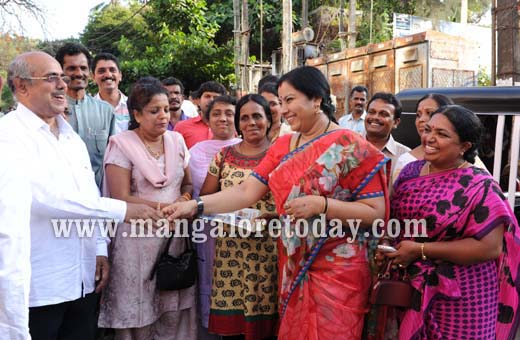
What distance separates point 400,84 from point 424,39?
1.09 m

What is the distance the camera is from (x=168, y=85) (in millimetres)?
5215

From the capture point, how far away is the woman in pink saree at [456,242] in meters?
2.19

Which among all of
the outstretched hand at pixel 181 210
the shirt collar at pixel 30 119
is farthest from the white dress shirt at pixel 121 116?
the shirt collar at pixel 30 119

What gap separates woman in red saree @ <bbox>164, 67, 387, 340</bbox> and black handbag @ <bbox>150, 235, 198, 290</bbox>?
0.73m

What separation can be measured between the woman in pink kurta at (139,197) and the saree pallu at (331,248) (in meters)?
0.92

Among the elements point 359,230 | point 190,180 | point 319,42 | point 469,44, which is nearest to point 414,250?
point 359,230

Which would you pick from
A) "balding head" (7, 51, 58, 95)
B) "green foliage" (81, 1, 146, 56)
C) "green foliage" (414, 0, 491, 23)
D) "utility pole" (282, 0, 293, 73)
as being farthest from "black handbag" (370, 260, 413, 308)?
"green foliage" (414, 0, 491, 23)

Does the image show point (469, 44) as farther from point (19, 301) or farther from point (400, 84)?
point (19, 301)

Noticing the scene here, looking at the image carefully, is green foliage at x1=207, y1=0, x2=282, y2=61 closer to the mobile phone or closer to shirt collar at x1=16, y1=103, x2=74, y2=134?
shirt collar at x1=16, y1=103, x2=74, y2=134

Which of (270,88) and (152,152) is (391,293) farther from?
(270,88)

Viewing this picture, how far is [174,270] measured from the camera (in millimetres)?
2859

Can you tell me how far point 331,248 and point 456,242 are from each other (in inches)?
23.1

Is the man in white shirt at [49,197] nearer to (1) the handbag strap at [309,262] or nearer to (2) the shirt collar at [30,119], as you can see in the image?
(2) the shirt collar at [30,119]

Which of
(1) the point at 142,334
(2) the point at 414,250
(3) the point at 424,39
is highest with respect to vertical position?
(3) the point at 424,39
